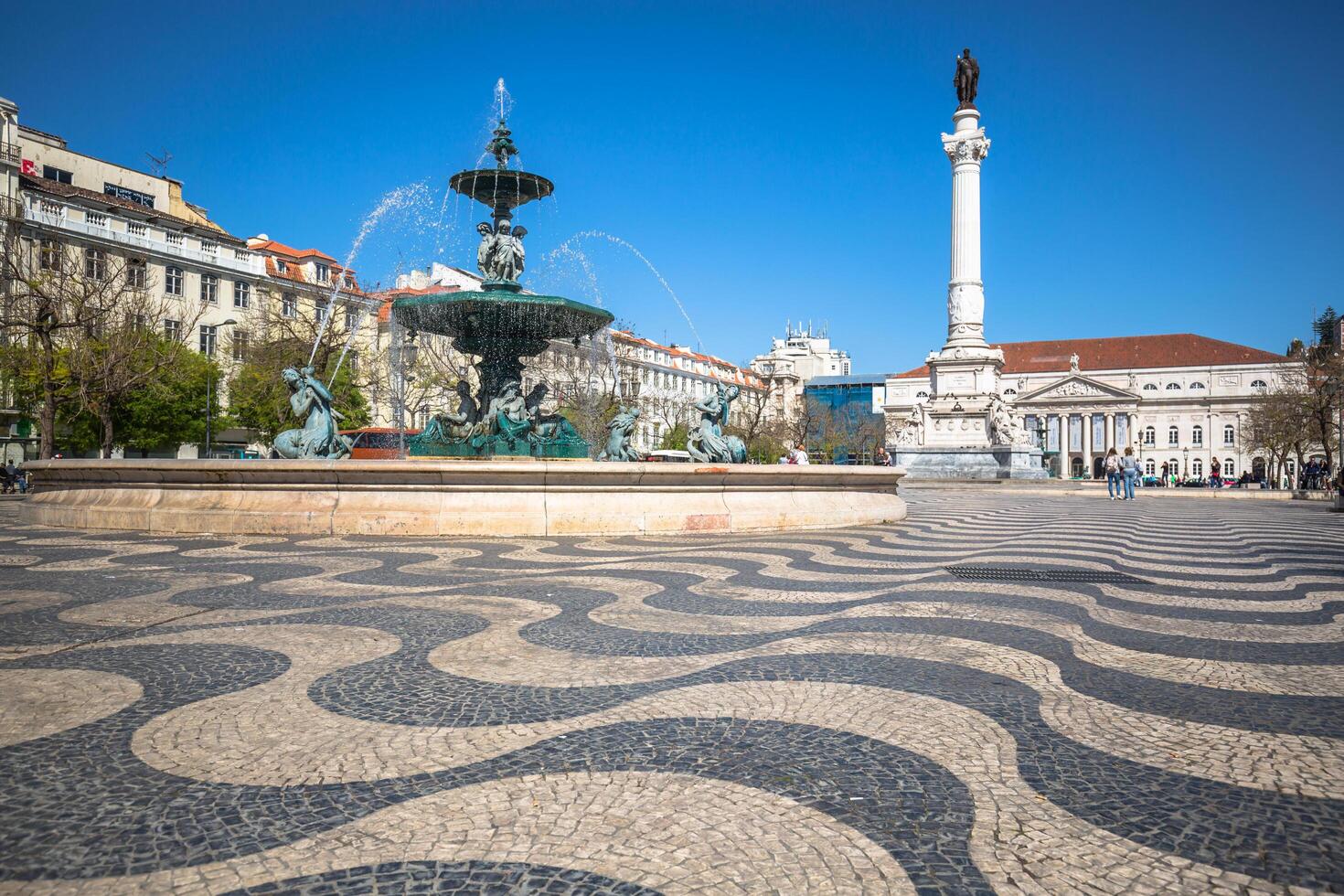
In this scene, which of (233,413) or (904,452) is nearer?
(904,452)

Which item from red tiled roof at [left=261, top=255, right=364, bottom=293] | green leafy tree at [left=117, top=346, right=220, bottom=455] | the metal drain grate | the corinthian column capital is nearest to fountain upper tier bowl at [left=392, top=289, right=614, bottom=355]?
the metal drain grate

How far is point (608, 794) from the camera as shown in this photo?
97.6 inches

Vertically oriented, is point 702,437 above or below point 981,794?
above

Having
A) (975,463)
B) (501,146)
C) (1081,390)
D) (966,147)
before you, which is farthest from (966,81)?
(1081,390)

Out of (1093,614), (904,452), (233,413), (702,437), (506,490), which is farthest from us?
(233,413)

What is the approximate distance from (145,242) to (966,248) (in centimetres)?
4207

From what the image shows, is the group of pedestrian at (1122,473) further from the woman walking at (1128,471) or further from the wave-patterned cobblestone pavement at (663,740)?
the wave-patterned cobblestone pavement at (663,740)

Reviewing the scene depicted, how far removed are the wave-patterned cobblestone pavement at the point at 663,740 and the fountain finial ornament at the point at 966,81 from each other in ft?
134

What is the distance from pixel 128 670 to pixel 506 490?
6654 millimetres

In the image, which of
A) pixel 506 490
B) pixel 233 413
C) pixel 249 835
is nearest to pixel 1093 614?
pixel 249 835

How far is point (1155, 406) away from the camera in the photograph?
A: 90.2m

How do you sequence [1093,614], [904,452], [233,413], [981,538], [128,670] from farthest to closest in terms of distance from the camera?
[233,413] < [904,452] < [981,538] < [1093,614] < [128,670]

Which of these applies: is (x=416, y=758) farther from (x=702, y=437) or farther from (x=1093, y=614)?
(x=702, y=437)

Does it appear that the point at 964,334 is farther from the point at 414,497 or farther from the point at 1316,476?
the point at 414,497
